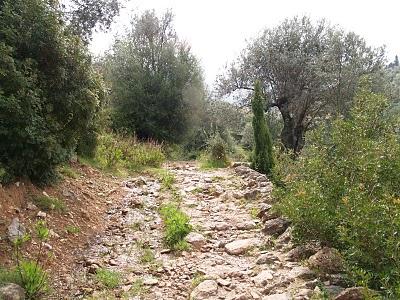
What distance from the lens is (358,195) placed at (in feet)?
11.3

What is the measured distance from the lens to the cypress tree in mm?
10062

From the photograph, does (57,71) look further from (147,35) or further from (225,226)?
(147,35)

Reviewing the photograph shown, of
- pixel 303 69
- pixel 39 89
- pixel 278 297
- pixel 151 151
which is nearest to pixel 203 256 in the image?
pixel 278 297

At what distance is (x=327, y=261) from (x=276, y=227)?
1.49 m

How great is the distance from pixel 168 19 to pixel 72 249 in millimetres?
15462

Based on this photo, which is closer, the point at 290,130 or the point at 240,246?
the point at 240,246

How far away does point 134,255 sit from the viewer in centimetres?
503

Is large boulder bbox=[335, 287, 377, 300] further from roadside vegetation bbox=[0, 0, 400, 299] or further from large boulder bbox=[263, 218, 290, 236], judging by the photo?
large boulder bbox=[263, 218, 290, 236]

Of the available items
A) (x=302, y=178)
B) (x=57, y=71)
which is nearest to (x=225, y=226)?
(x=302, y=178)

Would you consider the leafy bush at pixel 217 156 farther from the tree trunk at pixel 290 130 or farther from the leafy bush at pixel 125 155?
the tree trunk at pixel 290 130

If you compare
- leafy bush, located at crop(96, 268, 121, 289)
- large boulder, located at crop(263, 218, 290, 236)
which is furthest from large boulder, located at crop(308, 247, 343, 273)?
leafy bush, located at crop(96, 268, 121, 289)

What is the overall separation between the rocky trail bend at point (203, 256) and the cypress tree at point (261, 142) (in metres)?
2.33

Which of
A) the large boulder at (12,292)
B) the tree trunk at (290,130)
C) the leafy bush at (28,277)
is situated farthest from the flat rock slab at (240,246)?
the tree trunk at (290,130)

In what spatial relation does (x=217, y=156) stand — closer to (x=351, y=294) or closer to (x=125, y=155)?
(x=125, y=155)
